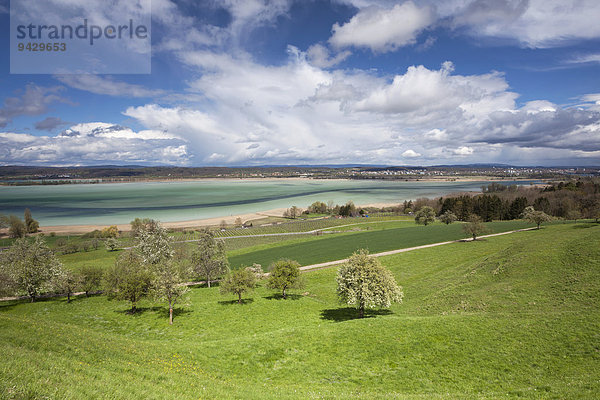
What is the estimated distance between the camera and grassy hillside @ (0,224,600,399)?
14.6m

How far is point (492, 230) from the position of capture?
7575cm

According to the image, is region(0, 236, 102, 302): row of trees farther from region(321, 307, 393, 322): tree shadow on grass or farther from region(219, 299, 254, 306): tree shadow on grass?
region(321, 307, 393, 322): tree shadow on grass

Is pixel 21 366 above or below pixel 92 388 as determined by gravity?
above

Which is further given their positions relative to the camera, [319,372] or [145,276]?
[145,276]

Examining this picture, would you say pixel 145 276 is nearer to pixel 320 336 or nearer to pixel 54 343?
pixel 54 343

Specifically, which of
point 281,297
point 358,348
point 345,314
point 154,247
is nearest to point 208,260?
point 154,247

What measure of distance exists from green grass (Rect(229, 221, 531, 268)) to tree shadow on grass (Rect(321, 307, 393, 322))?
2908 centimetres

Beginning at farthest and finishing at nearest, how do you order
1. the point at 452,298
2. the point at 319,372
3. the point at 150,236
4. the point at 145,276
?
the point at 150,236 < the point at 145,276 < the point at 452,298 < the point at 319,372

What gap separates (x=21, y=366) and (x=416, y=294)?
39.9 meters

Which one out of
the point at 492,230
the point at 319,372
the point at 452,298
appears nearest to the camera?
the point at 319,372

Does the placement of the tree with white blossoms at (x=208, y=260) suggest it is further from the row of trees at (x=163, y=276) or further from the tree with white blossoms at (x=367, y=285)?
the tree with white blossoms at (x=367, y=285)

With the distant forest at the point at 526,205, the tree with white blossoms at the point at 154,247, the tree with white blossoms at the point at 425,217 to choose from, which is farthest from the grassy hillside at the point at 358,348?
the distant forest at the point at 526,205

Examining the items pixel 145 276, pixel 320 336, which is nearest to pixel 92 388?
pixel 320 336

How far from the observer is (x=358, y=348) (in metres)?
22.6
